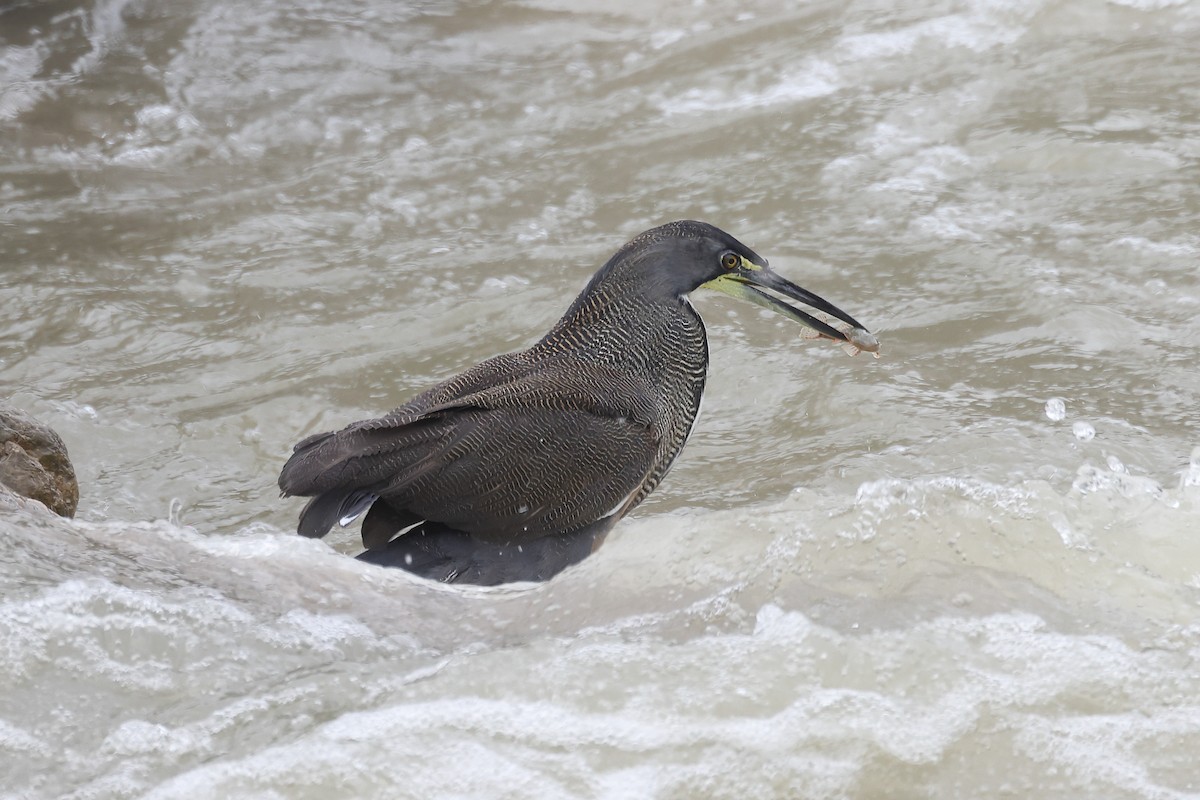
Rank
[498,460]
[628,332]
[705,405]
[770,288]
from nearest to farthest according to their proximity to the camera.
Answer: [498,460]
[628,332]
[770,288]
[705,405]

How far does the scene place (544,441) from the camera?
13.5ft

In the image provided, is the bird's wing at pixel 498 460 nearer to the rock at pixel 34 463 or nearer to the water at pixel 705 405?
the water at pixel 705 405

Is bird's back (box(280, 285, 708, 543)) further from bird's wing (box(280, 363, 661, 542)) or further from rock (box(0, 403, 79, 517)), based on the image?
rock (box(0, 403, 79, 517))

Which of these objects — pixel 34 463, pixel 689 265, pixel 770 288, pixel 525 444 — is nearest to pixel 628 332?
pixel 689 265

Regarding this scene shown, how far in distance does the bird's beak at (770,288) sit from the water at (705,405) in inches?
22.3

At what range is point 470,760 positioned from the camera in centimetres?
322

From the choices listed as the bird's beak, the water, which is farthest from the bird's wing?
the bird's beak

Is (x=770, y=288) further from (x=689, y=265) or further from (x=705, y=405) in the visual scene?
(x=705, y=405)

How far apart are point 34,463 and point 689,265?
202 centimetres

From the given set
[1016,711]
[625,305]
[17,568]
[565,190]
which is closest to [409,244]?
[565,190]

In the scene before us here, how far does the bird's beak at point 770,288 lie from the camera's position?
4578mm

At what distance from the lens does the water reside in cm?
329

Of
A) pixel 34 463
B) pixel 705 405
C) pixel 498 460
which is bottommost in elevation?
pixel 705 405

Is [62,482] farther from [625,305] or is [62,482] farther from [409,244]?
[409,244]
